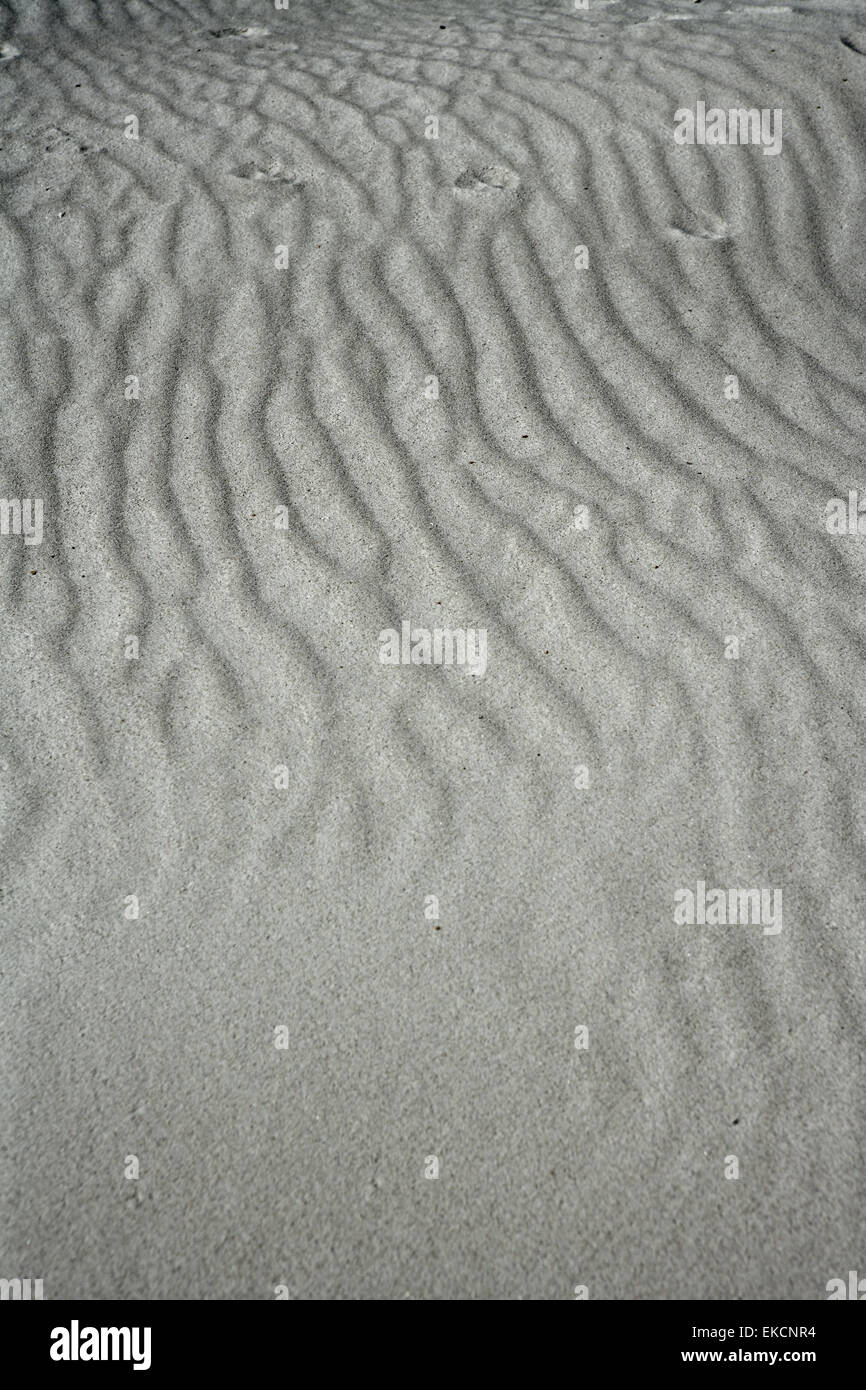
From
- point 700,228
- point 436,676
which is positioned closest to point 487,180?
point 700,228

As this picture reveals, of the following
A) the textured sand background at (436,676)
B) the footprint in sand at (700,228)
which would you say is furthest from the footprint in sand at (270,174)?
the footprint in sand at (700,228)

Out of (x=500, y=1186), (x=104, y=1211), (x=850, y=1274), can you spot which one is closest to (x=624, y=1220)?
(x=500, y=1186)

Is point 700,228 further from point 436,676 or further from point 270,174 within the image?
point 436,676

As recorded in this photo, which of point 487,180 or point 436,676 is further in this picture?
point 487,180

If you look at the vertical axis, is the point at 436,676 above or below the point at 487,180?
below

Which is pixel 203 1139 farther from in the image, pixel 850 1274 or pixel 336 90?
pixel 336 90

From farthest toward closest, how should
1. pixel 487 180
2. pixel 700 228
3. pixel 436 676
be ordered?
pixel 487 180 → pixel 700 228 → pixel 436 676

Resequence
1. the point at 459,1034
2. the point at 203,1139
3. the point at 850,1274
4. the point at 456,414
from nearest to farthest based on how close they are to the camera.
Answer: the point at 850,1274, the point at 203,1139, the point at 459,1034, the point at 456,414
